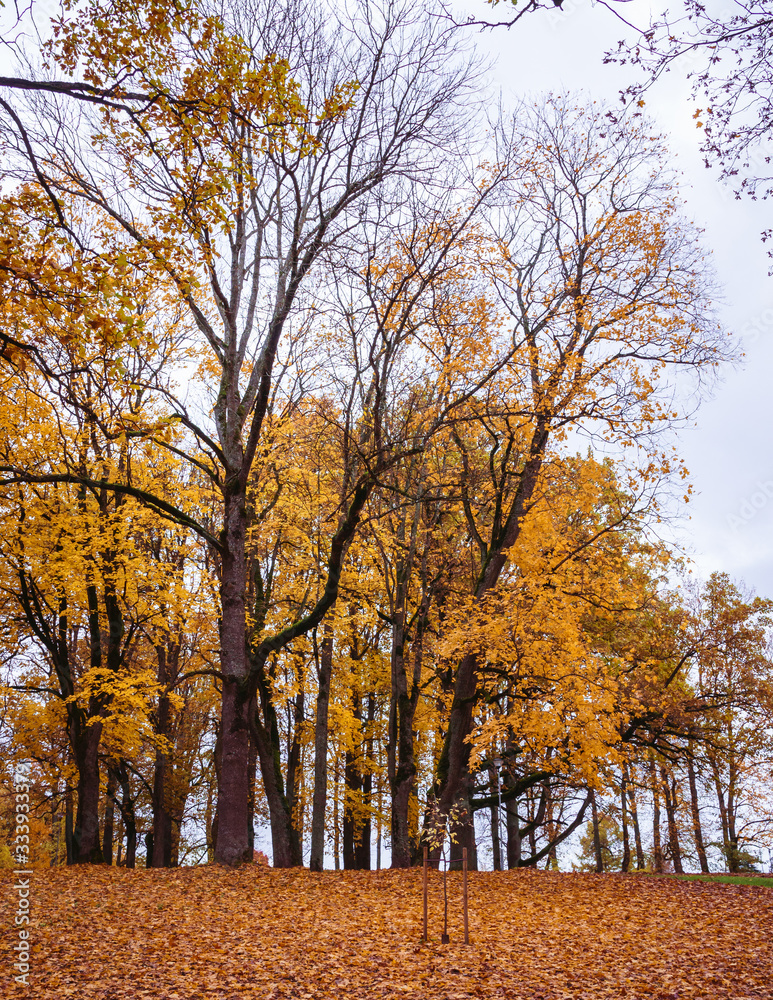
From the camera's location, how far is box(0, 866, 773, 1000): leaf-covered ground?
4.91 metres

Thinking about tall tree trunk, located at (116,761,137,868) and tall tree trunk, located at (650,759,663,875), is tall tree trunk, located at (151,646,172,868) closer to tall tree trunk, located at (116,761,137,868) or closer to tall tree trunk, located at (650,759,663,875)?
tall tree trunk, located at (116,761,137,868)

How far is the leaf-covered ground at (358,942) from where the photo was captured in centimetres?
491

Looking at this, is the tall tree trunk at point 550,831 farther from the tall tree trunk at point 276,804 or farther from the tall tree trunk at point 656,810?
the tall tree trunk at point 276,804

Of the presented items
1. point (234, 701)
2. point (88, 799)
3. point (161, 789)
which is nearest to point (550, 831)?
point (161, 789)

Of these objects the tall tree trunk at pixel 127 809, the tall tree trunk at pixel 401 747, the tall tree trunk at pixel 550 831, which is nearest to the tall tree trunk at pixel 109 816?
the tall tree trunk at pixel 127 809

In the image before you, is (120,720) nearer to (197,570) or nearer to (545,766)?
(197,570)

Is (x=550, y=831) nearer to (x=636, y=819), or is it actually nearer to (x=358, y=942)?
(x=636, y=819)

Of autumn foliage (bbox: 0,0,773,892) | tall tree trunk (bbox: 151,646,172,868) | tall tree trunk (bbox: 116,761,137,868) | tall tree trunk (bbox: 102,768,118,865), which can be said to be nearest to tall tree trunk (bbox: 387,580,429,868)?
autumn foliage (bbox: 0,0,773,892)

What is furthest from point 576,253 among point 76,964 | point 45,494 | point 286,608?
point 76,964

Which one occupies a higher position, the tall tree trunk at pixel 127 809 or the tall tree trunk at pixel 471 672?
the tall tree trunk at pixel 471 672

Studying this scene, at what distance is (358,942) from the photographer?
6.14 m

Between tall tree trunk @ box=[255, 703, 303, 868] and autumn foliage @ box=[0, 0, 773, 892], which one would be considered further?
tall tree trunk @ box=[255, 703, 303, 868]

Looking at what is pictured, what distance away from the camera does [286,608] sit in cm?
1664

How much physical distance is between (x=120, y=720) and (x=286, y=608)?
16.8 ft
